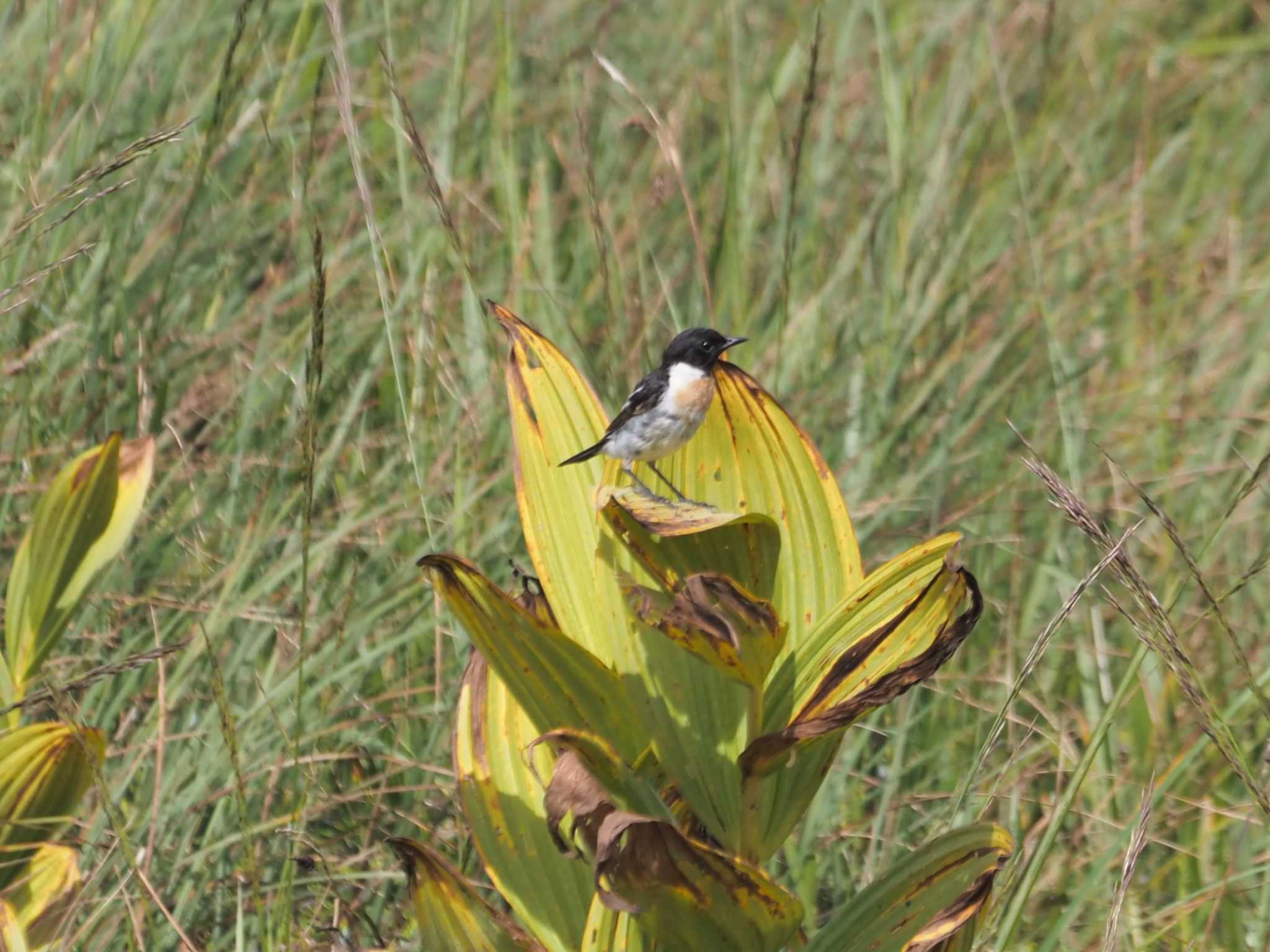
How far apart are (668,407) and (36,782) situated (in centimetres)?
95

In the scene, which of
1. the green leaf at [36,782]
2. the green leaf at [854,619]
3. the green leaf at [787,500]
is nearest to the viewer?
the green leaf at [854,619]

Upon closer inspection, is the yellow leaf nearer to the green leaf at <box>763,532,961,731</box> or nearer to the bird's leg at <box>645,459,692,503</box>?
the bird's leg at <box>645,459,692,503</box>

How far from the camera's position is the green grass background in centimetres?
240

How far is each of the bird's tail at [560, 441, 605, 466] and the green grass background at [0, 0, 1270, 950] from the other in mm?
499

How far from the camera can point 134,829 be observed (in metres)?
→ 2.26

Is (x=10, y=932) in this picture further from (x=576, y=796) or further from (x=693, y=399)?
(x=693, y=399)

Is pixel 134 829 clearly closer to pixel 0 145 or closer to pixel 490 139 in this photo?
pixel 0 145

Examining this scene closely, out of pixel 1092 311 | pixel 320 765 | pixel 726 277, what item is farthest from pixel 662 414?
pixel 1092 311

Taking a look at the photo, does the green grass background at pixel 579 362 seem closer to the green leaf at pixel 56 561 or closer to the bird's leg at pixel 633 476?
the green leaf at pixel 56 561

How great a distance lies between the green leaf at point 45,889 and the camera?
6.02 ft

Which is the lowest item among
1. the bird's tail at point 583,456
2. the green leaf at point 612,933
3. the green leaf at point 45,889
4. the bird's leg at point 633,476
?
the green leaf at point 612,933

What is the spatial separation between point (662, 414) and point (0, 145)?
210 centimetres

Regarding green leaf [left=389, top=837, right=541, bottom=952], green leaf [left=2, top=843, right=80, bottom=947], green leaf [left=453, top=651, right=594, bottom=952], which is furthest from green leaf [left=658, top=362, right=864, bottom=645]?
green leaf [left=2, top=843, right=80, bottom=947]

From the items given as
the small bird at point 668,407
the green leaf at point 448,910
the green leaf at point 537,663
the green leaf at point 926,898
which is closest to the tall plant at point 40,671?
the green leaf at point 448,910
